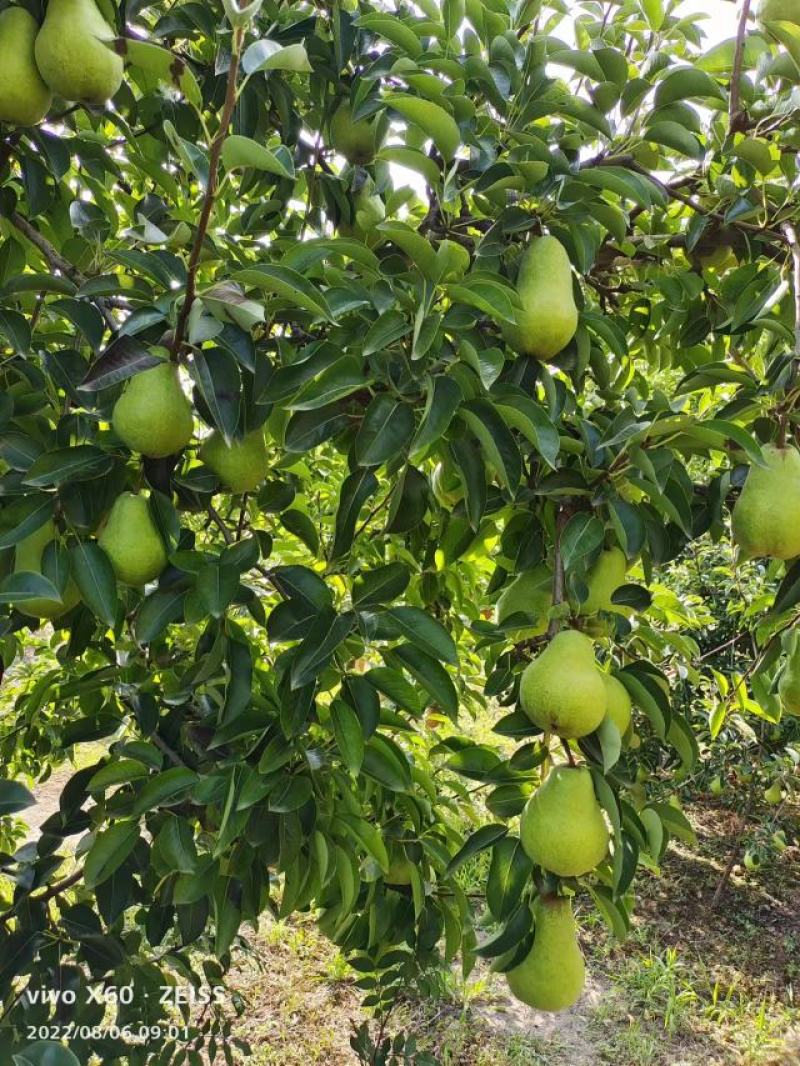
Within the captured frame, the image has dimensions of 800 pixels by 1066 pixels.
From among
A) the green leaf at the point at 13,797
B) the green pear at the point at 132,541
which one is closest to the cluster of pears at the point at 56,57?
the green pear at the point at 132,541

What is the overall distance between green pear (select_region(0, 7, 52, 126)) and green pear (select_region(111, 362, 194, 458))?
34cm

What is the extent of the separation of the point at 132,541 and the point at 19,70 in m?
0.53

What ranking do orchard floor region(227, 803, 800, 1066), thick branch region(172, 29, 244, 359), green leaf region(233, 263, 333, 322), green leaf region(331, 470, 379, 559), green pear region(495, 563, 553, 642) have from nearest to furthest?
thick branch region(172, 29, 244, 359)
green leaf region(233, 263, 333, 322)
green leaf region(331, 470, 379, 559)
green pear region(495, 563, 553, 642)
orchard floor region(227, 803, 800, 1066)

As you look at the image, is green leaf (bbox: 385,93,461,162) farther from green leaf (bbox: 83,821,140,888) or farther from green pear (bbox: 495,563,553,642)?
green leaf (bbox: 83,821,140,888)

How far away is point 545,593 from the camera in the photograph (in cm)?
121

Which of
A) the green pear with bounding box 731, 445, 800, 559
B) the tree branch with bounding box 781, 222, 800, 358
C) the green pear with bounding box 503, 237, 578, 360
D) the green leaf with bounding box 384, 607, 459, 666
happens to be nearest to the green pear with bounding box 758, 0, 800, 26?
the tree branch with bounding box 781, 222, 800, 358

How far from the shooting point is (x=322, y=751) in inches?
47.6

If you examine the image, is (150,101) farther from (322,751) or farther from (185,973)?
(185,973)

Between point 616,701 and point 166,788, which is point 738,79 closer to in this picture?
point 616,701

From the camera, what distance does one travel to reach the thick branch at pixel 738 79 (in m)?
1.14

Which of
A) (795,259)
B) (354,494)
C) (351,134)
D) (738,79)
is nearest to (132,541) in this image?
(354,494)

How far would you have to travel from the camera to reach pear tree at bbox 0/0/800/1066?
96 cm

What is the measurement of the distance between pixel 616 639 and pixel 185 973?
1.19 m

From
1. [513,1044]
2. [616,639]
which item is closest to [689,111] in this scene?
[616,639]
